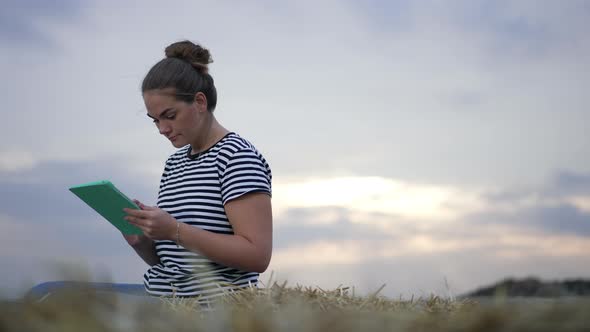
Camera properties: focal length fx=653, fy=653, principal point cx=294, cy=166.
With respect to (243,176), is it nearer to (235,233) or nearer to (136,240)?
(235,233)

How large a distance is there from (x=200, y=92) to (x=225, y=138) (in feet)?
0.85

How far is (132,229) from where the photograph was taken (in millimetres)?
3033

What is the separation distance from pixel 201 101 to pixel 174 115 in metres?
0.16

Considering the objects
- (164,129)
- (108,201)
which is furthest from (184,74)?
(108,201)

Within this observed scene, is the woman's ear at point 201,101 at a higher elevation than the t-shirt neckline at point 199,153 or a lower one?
higher

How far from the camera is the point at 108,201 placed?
9.33 ft

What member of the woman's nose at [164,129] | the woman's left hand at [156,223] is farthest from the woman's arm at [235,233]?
the woman's nose at [164,129]

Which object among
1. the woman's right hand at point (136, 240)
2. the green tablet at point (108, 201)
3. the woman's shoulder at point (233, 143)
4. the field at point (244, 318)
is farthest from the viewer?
the woman's right hand at point (136, 240)

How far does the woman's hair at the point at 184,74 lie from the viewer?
3086 mm

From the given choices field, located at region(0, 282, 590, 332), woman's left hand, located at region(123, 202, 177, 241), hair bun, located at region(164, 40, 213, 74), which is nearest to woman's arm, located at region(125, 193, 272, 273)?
woman's left hand, located at region(123, 202, 177, 241)

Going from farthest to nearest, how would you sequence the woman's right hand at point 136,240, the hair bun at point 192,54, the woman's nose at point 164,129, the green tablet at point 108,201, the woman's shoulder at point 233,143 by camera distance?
the hair bun at point 192,54 → the woman's right hand at point 136,240 → the woman's nose at point 164,129 → the woman's shoulder at point 233,143 → the green tablet at point 108,201

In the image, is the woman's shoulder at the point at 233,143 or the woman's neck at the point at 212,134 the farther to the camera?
the woman's neck at the point at 212,134

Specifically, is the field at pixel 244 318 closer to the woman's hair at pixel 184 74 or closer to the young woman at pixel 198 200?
the young woman at pixel 198 200

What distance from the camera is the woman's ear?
10.2 ft
